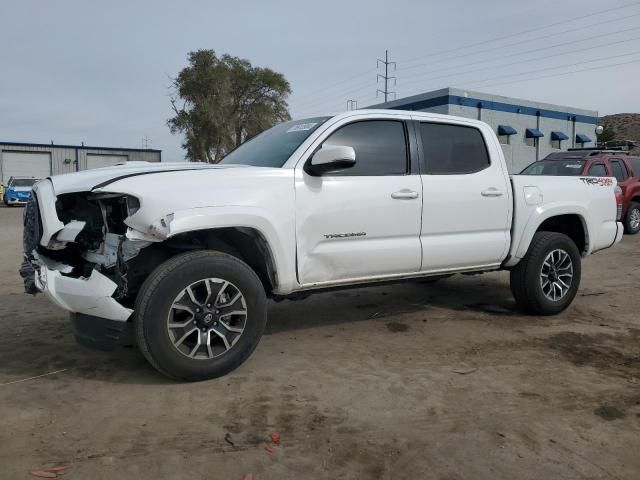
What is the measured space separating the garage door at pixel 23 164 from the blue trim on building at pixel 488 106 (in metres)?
32.3

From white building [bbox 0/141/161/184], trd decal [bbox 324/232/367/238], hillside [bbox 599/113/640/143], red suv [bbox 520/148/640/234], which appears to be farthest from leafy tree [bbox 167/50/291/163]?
hillside [bbox 599/113/640/143]

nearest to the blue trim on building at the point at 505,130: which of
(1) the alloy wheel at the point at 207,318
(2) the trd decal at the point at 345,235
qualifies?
(2) the trd decal at the point at 345,235

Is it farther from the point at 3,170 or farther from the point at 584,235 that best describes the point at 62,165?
the point at 584,235

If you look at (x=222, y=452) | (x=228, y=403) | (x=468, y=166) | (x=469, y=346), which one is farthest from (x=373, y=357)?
(x=468, y=166)

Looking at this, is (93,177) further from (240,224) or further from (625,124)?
(625,124)

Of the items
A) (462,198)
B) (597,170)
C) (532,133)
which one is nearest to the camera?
(462,198)

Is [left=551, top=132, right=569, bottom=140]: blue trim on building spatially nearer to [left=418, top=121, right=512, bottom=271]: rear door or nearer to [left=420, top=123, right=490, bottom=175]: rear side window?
[left=418, top=121, right=512, bottom=271]: rear door

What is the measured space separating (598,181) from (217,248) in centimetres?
425

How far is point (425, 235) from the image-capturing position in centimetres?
443

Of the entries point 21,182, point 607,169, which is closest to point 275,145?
point 607,169

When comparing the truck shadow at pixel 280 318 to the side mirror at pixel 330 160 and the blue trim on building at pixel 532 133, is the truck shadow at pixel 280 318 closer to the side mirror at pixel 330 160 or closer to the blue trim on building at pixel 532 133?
the side mirror at pixel 330 160

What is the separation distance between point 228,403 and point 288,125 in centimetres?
254

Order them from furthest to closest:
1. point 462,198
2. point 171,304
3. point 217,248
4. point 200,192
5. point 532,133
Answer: point 532,133
point 462,198
point 217,248
point 200,192
point 171,304

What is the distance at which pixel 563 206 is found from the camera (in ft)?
17.4
